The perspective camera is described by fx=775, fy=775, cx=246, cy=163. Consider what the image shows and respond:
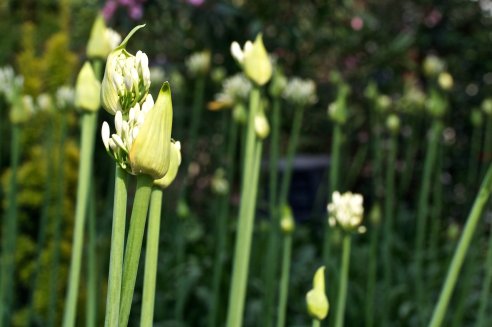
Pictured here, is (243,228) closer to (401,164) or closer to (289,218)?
(289,218)

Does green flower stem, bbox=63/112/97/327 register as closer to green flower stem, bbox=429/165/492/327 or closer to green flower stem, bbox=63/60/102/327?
green flower stem, bbox=63/60/102/327

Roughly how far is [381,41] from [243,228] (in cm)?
294

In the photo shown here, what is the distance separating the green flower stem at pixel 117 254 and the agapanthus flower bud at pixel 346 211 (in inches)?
22.6

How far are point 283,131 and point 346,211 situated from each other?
300 centimetres

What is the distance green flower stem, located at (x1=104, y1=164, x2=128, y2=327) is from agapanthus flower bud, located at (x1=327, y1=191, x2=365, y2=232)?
57 cm

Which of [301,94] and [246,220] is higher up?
[301,94]

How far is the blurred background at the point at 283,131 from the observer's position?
92.5 inches

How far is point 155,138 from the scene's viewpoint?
499mm

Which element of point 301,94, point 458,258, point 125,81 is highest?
point 301,94

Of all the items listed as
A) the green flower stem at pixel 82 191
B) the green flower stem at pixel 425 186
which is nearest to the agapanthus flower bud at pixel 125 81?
the green flower stem at pixel 82 191

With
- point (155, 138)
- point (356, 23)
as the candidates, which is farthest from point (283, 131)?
point (155, 138)

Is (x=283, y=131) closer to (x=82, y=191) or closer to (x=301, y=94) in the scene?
(x=301, y=94)

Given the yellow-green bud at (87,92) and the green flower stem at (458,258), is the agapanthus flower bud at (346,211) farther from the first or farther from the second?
the yellow-green bud at (87,92)

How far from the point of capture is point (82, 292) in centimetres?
239
